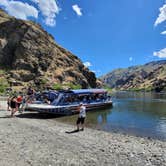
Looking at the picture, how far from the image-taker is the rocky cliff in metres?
115

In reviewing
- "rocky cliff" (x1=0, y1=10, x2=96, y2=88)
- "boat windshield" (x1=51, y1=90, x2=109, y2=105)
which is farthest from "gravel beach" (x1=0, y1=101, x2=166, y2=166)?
"rocky cliff" (x1=0, y1=10, x2=96, y2=88)

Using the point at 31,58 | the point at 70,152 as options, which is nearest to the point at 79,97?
the point at 70,152

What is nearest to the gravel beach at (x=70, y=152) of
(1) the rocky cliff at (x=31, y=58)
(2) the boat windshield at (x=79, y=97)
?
(2) the boat windshield at (x=79, y=97)

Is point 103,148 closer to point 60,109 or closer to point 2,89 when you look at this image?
point 60,109

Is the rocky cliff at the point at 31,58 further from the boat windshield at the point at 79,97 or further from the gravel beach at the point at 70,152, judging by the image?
the gravel beach at the point at 70,152

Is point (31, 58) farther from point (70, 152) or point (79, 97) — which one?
point (70, 152)

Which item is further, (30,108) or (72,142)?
(30,108)

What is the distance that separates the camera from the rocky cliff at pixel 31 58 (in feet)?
378

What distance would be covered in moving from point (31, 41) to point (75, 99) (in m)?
99.0

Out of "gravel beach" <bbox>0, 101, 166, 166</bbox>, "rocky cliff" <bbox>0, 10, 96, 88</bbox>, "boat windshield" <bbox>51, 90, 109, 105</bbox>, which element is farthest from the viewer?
"rocky cliff" <bbox>0, 10, 96, 88</bbox>

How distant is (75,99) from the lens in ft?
128

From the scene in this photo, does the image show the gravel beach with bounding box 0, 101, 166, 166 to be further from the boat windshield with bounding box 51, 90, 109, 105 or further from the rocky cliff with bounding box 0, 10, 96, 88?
the rocky cliff with bounding box 0, 10, 96, 88

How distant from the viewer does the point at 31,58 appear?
123625 millimetres

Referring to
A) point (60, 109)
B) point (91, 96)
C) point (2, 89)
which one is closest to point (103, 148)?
point (60, 109)
